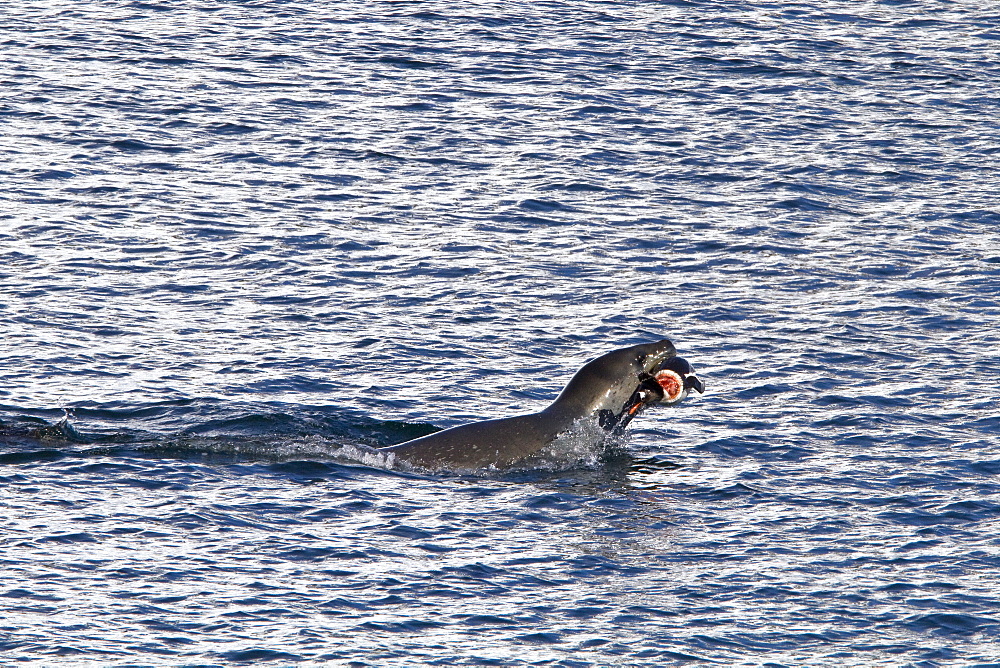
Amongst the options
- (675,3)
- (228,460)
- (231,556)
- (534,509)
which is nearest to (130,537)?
(231,556)

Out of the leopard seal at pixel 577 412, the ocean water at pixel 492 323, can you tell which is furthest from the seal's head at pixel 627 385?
the ocean water at pixel 492 323

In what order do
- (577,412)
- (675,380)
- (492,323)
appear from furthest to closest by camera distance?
1. (492,323)
2. (675,380)
3. (577,412)

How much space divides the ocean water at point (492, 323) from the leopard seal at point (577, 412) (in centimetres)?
36

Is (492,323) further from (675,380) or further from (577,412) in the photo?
(675,380)

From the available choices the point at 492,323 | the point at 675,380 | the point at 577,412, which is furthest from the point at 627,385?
the point at 492,323

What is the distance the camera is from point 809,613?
1487 cm

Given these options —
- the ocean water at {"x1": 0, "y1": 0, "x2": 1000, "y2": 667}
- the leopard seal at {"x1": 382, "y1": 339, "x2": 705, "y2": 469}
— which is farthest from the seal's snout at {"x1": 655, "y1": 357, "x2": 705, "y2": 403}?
the ocean water at {"x1": 0, "y1": 0, "x2": 1000, "y2": 667}

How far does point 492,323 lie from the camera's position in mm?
23156

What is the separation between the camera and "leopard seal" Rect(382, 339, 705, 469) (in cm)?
1827

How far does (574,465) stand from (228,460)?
393 cm

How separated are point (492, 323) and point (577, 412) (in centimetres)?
459

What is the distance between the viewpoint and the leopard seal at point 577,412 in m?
18.3

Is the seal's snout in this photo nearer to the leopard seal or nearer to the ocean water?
the leopard seal

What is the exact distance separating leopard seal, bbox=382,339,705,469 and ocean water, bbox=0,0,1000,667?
1.18 ft
